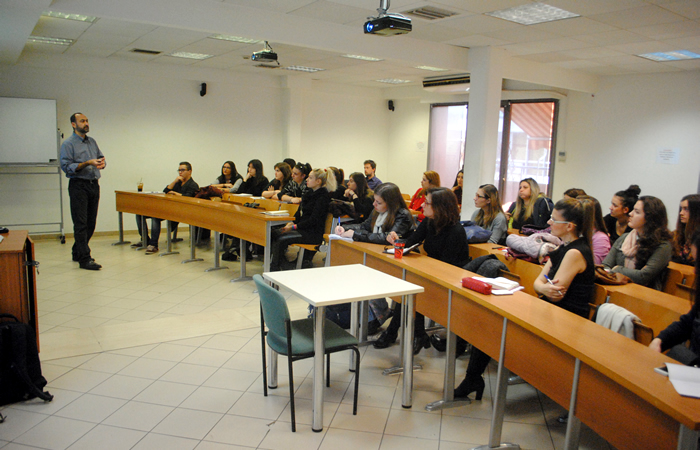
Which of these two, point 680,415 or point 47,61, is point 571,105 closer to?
point 680,415

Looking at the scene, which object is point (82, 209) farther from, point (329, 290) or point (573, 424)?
point (573, 424)

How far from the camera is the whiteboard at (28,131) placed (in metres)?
7.59

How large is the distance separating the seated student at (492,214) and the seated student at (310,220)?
69.3 inches

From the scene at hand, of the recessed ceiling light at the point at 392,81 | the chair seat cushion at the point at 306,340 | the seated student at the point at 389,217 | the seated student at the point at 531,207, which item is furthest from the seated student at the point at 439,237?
the recessed ceiling light at the point at 392,81

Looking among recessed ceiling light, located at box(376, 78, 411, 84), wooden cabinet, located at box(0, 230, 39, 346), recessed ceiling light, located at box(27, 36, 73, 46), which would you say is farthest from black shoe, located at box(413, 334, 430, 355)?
recessed ceiling light, located at box(376, 78, 411, 84)

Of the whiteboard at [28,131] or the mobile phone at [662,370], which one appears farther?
the whiteboard at [28,131]

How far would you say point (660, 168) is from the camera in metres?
7.86

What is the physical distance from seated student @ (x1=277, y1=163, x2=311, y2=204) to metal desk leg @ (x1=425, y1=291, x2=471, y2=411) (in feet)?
12.4

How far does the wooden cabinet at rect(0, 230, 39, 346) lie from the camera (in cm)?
314

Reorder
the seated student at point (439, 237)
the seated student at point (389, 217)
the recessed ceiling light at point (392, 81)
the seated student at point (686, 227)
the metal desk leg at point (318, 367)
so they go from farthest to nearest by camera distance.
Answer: the recessed ceiling light at point (392, 81)
the seated student at point (389, 217)
the seated student at point (439, 237)
the seated student at point (686, 227)
the metal desk leg at point (318, 367)

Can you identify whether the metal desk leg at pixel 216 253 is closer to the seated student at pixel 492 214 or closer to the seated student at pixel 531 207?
the seated student at pixel 492 214

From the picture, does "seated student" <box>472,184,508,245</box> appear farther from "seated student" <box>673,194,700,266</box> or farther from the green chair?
the green chair

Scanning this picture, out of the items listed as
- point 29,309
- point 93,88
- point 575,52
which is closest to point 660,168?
point 575,52

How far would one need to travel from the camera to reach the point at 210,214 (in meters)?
6.40
